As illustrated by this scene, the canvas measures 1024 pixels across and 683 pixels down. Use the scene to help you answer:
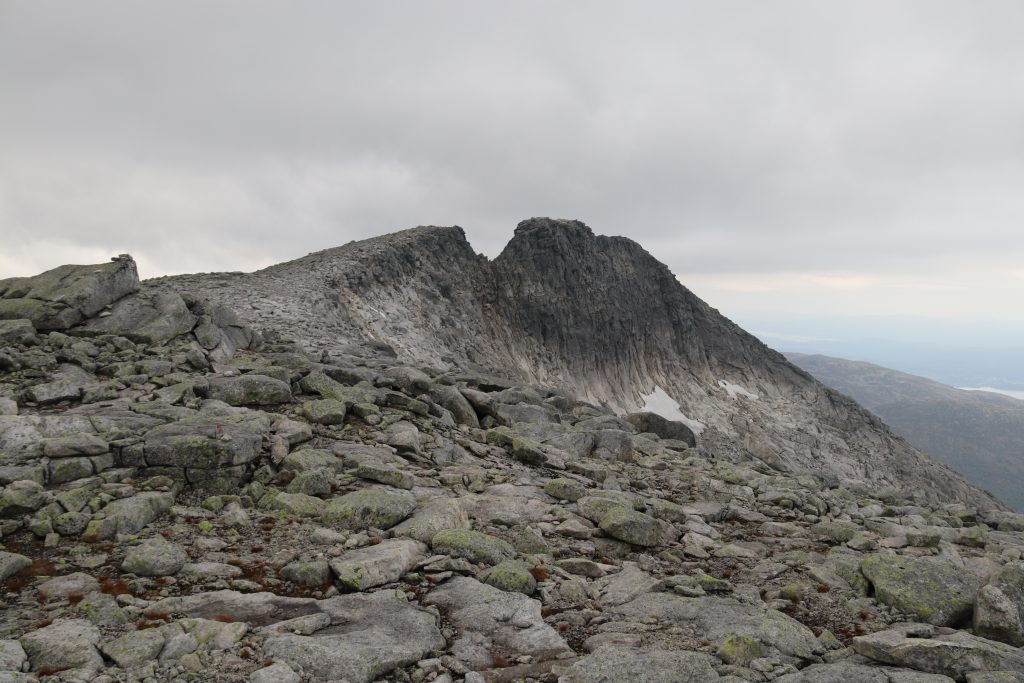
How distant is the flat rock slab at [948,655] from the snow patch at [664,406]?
77.0 meters

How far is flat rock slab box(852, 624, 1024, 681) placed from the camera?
29.1 ft

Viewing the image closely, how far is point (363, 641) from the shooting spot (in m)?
9.22

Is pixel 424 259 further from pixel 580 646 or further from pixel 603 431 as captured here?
pixel 580 646

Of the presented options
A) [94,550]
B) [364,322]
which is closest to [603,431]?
[94,550]

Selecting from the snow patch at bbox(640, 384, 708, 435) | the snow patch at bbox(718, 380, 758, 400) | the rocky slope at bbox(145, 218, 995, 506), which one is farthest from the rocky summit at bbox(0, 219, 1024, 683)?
the snow patch at bbox(718, 380, 758, 400)

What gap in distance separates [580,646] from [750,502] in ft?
47.1

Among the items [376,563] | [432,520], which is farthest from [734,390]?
[376,563]

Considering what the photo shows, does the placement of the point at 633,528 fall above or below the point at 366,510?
below

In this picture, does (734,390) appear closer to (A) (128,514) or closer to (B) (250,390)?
(B) (250,390)

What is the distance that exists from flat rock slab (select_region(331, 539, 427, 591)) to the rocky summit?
0.17ft

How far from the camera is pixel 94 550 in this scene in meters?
11.3

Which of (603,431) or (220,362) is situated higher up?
(220,362)

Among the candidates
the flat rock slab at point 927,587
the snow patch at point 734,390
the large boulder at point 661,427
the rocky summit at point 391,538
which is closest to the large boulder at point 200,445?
the rocky summit at point 391,538

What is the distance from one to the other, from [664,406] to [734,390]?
19.6 meters
